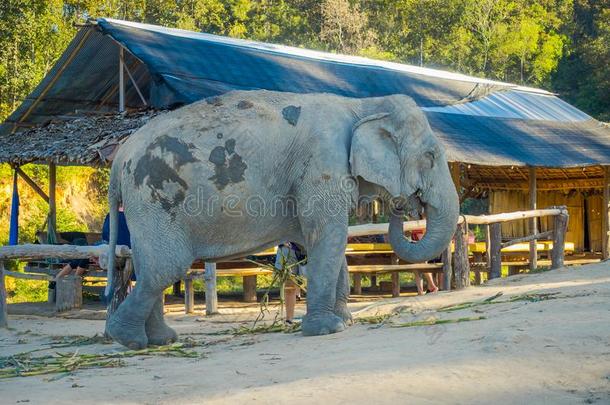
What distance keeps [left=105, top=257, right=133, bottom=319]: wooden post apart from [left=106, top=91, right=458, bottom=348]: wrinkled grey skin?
103cm

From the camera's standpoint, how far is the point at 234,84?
14.4 meters

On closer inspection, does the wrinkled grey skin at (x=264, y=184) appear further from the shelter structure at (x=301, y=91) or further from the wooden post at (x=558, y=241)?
the wooden post at (x=558, y=241)

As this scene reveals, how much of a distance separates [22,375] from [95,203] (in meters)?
19.4

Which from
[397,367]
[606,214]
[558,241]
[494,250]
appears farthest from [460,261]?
[606,214]

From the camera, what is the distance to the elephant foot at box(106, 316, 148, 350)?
7449 millimetres

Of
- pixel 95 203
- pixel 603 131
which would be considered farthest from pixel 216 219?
pixel 95 203

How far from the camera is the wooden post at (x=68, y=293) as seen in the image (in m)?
11.7

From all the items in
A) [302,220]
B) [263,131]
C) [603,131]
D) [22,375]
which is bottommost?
[22,375]

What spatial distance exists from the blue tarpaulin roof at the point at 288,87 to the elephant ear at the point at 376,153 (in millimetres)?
5263

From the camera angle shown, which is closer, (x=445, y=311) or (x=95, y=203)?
(x=445, y=311)

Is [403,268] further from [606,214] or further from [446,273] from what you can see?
[606,214]

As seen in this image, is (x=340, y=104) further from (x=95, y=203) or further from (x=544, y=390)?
(x=95, y=203)

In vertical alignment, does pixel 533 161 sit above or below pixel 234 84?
below

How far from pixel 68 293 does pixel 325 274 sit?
17.3 feet
